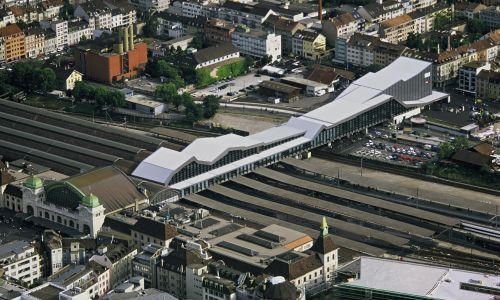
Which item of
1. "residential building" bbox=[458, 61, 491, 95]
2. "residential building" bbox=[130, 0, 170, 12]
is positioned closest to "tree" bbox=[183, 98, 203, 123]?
"residential building" bbox=[458, 61, 491, 95]

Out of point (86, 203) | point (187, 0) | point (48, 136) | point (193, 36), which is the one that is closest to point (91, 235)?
point (86, 203)

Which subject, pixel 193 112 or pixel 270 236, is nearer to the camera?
pixel 270 236

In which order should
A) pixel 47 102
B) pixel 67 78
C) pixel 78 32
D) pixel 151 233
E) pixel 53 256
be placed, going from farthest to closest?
pixel 78 32, pixel 67 78, pixel 47 102, pixel 151 233, pixel 53 256

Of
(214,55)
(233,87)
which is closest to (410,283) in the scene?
(233,87)

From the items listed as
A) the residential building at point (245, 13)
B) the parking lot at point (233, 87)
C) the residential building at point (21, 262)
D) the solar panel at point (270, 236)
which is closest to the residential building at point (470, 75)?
the parking lot at point (233, 87)

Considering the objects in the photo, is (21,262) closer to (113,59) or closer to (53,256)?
(53,256)

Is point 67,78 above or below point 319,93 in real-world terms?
above
